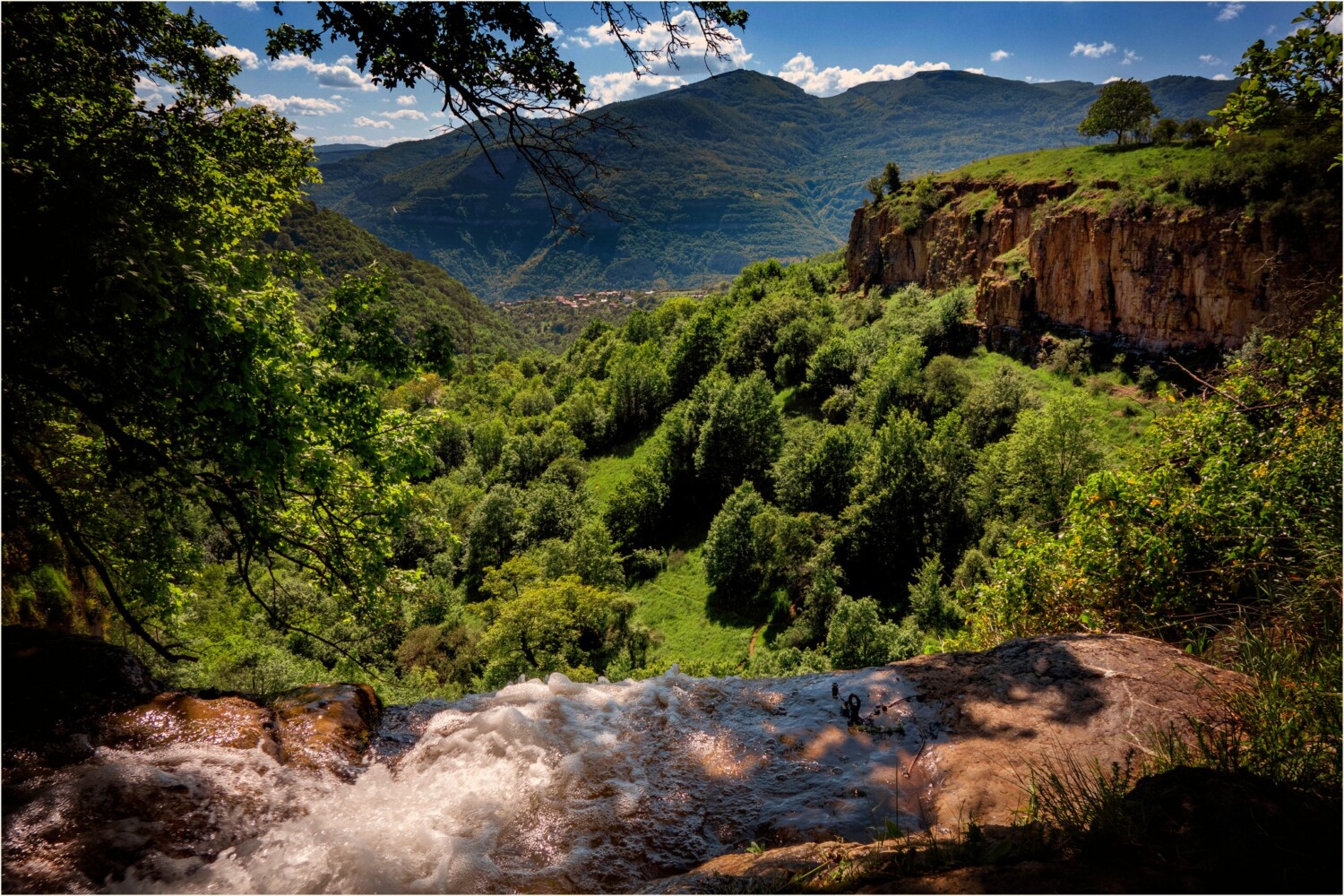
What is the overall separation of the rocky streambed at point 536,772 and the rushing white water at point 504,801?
15 mm

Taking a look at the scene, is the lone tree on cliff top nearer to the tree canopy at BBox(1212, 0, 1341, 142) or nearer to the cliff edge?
the cliff edge

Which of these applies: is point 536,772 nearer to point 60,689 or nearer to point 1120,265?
point 60,689

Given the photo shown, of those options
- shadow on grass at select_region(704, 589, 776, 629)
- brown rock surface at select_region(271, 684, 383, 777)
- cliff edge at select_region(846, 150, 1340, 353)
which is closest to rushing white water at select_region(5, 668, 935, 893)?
brown rock surface at select_region(271, 684, 383, 777)

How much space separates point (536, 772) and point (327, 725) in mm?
1764

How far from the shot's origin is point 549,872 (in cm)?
354

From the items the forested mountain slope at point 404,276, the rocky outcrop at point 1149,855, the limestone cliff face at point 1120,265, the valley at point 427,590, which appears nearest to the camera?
the rocky outcrop at point 1149,855

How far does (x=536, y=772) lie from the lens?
4.52 metres

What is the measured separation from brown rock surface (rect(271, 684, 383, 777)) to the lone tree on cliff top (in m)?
66.6

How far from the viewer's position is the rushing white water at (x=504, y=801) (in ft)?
11.5

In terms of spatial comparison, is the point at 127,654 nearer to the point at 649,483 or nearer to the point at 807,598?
the point at 807,598

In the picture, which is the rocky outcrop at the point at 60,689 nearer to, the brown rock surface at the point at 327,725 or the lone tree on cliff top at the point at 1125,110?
the brown rock surface at the point at 327,725

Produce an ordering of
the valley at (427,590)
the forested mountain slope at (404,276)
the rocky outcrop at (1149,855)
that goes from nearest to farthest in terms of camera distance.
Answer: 1. the rocky outcrop at (1149,855)
2. the valley at (427,590)
3. the forested mountain slope at (404,276)

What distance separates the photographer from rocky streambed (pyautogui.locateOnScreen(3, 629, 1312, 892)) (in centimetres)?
354

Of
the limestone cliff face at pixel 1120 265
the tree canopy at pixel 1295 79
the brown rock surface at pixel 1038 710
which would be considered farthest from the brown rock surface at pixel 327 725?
the limestone cliff face at pixel 1120 265
